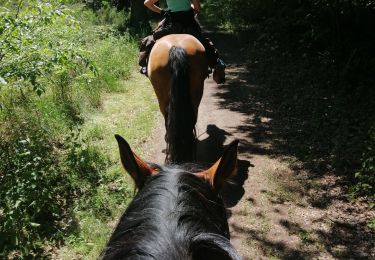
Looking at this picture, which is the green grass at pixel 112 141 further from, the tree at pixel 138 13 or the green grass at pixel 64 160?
the tree at pixel 138 13

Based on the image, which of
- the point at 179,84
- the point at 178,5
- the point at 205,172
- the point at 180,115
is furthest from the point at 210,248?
the point at 178,5

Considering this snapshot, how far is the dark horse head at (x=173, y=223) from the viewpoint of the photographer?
1.25 meters

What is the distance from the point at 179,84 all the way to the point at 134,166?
7.90ft

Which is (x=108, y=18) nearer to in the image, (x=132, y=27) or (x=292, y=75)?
(x=132, y=27)

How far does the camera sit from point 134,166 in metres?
2.04

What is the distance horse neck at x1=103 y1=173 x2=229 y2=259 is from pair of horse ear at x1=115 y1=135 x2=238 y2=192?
192 millimetres

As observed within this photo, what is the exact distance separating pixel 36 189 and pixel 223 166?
3.02 metres

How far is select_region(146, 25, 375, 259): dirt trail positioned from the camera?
161 inches

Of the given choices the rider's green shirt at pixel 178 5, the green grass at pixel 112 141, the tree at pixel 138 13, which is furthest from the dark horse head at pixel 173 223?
the tree at pixel 138 13

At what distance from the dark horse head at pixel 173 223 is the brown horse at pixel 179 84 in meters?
2.25

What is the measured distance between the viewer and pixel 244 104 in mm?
8023

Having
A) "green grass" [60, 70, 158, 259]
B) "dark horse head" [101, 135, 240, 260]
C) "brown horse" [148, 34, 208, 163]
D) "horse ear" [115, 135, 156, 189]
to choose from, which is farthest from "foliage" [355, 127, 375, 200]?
"horse ear" [115, 135, 156, 189]

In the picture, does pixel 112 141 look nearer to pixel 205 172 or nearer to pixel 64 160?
pixel 64 160

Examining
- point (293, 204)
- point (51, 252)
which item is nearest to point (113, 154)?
point (51, 252)
